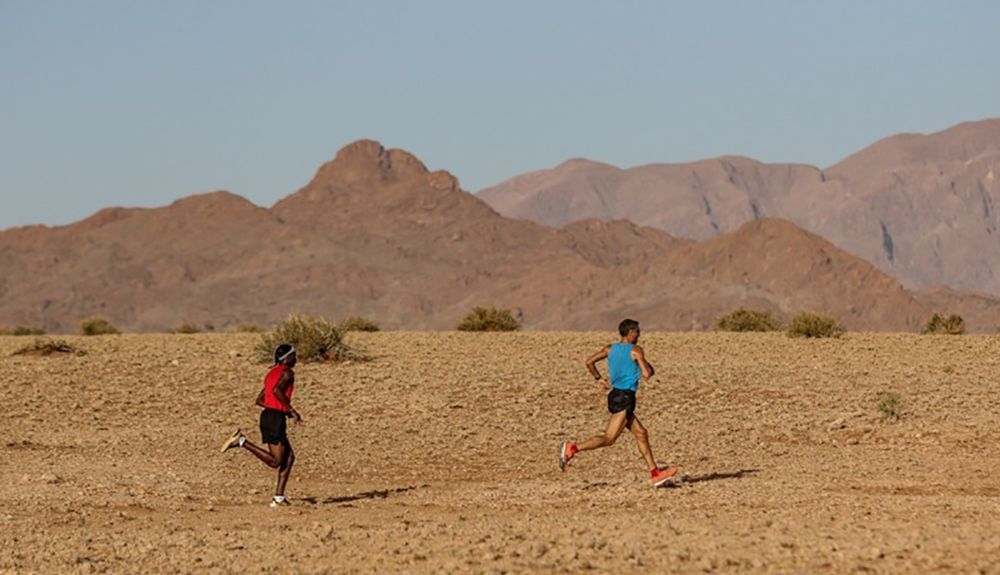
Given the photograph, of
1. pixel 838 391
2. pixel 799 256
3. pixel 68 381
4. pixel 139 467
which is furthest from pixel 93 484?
pixel 799 256

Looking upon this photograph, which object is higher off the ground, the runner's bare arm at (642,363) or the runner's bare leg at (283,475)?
the runner's bare arm at (642,363)

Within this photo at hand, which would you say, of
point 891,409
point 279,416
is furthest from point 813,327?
point 279,416

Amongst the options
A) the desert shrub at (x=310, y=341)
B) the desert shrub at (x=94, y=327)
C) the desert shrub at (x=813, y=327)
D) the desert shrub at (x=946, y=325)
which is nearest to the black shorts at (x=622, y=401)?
the desert shrub at (x=310, y=341)

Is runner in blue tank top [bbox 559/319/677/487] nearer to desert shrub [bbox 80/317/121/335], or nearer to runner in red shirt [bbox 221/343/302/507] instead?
runner in red shirt [bbox 221/343/302/507]

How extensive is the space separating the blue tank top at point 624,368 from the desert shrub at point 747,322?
87.7ft

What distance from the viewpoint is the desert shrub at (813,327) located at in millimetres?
34969

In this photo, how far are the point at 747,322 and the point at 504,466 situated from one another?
80.8 ft

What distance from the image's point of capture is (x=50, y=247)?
6334 inches

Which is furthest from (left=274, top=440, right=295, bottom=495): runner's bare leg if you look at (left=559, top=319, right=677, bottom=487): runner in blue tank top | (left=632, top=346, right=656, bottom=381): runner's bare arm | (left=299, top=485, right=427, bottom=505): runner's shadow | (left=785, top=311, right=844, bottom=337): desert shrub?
(left=785, top=311, right=844, bottom=337): desert shrub

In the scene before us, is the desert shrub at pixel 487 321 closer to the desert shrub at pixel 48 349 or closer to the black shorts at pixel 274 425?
the desert shrub at pixel 48 349

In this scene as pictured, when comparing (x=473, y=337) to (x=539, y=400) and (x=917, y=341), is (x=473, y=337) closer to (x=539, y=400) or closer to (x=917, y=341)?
(x=917, y=341)

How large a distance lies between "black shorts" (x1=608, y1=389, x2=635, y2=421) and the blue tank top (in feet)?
0.17

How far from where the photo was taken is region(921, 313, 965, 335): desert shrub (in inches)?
1521

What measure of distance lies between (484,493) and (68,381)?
490 inches
